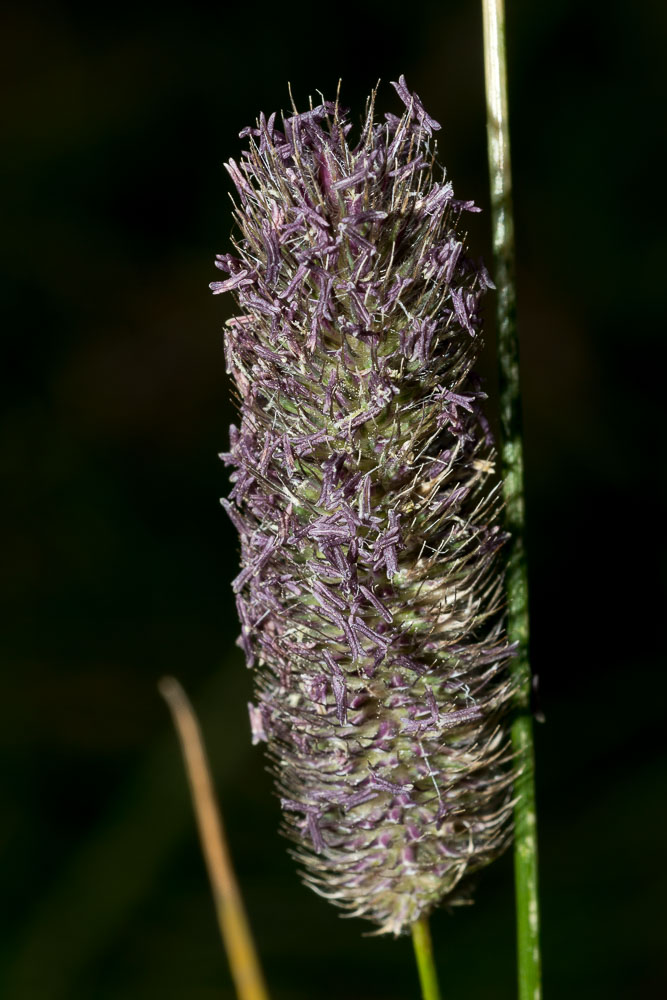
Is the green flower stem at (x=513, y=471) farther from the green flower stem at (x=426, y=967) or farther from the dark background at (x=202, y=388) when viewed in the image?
the dark background at (x=202, y=388)

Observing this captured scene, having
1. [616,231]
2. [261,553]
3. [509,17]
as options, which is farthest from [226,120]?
[261,553]

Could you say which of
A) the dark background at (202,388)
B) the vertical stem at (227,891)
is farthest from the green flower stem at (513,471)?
the dark background at (202,388)

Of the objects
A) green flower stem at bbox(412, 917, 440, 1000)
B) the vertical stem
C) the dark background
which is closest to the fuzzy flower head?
green flower stem at bbox(412, 917, 440, 1000)

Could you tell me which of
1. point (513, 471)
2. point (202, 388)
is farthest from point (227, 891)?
point (202, 388)

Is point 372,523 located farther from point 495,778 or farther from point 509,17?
point 509,17

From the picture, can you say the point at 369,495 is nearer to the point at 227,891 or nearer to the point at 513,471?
the point at 513,471

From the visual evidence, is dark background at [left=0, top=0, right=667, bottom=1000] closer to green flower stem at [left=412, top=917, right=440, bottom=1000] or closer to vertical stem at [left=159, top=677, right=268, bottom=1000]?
green flower stem at [left=412, top=917, right=440, bottom=1000]

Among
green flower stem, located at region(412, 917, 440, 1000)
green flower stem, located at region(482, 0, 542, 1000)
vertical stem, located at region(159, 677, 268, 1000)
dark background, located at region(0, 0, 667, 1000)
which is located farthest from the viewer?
dark background, located at region(0, 0, 667, 1000)

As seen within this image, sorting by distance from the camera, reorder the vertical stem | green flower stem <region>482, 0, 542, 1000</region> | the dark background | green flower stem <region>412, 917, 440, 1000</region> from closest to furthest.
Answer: the vertical stem, green flower stem <region>482, 0, 542, 1000</region>, green flower stem <region>412, 917, 440, 1000</region>, the dark background
